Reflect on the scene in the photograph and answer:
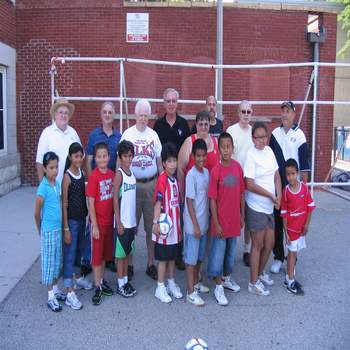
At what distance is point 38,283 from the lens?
186 inches

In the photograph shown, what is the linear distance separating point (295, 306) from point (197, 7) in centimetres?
742

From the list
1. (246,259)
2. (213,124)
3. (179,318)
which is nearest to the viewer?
(179,318)

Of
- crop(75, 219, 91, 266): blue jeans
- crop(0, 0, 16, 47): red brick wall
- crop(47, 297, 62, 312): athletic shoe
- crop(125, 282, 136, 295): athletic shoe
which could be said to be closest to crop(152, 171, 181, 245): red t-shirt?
crop(125, 282, 136, 295): athletic shoe

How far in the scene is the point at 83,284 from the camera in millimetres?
4562

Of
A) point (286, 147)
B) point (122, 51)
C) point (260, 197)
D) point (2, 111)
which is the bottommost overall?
point (260, 197)

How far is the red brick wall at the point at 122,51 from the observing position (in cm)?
980

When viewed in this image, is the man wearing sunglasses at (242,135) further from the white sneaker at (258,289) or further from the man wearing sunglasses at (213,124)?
the white sneaker at (258,289)

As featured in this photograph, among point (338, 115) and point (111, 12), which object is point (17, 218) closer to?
point (111, 12)

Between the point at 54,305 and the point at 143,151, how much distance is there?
5.42 ft

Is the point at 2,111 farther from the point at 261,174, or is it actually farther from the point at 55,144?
the point at 261,174

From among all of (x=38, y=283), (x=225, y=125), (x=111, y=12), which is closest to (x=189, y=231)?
(x=38, y=283)

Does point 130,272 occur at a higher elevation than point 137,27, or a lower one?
lower

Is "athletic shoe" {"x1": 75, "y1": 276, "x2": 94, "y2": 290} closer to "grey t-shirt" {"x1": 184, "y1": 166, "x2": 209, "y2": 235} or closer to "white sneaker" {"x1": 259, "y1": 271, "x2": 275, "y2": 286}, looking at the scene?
"grey t-shirt" {"x1": 184, "y1": 166, "x2": 209, "y2": 235}

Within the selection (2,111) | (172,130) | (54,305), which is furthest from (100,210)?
(2,111)
